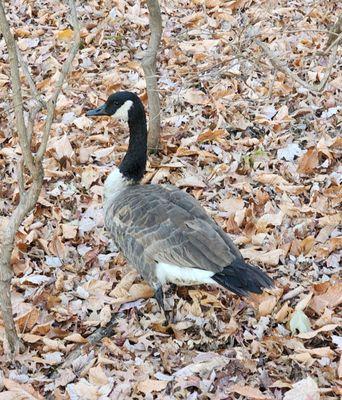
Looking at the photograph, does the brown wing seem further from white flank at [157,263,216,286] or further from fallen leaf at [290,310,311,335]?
fallen leaf at [290,310,311,335]

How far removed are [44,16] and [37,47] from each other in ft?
2.26

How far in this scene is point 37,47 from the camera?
776 cm

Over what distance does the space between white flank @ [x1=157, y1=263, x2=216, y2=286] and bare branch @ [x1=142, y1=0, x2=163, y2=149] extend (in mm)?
1768

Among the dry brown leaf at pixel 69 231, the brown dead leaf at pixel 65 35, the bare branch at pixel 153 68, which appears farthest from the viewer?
the brown dead leaf at pixel 65 35

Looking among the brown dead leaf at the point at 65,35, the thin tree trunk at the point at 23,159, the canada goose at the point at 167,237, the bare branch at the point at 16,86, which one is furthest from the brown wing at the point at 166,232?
the brown dead leaf at the point at 65,35

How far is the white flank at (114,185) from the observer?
495 cm

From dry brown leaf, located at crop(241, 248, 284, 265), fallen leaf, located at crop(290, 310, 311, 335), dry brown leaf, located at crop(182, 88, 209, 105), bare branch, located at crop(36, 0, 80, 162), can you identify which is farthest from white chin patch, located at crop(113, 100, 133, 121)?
Answer: fallen leaf, located at crop(290, 310, 311, 335)

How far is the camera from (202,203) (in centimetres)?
541

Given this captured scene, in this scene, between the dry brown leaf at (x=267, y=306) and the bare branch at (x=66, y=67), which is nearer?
the bare branch at (x=66, y=67)

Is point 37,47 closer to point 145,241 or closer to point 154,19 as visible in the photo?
point 154,19

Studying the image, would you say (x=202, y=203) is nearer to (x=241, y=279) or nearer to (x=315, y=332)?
(x=241, y=279)

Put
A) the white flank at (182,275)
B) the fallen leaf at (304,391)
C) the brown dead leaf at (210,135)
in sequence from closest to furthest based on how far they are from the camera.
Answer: the fallen leaf at (304,391) < the white flank at (182,275) < the brown dead leaf at (210,135)

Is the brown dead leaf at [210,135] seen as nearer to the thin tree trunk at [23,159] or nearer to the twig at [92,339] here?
the twig at [92,339]

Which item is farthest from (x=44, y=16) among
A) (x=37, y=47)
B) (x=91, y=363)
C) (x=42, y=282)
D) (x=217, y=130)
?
(x=91, y=363)
